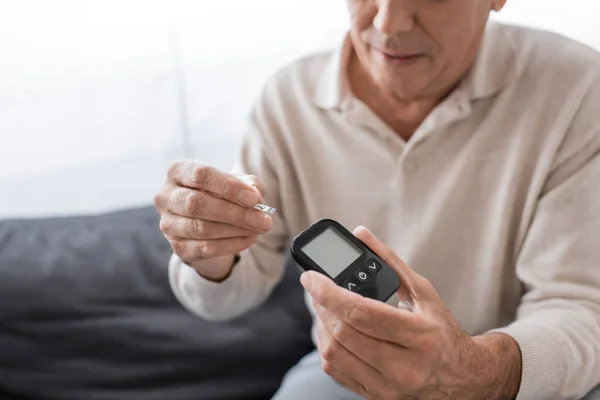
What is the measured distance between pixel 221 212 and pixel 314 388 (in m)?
0.33

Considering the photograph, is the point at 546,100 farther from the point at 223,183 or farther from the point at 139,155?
the point at 139,155

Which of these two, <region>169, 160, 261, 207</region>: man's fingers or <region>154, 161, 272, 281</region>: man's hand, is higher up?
<region>169, 160, 261, 207</region>: man's fingers

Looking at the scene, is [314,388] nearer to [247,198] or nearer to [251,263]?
[251,263]

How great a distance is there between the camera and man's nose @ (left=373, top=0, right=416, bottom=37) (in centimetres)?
81

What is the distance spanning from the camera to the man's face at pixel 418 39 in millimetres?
824

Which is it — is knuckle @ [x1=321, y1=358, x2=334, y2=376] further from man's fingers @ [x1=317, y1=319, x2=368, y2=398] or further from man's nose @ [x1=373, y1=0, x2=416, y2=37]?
man's nose @ [x1=373, y1=0, x2=416, y2=37]

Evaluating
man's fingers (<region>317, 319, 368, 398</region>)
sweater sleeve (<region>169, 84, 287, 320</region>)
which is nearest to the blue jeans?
sweater sleeve (<region>169, 84, 287, 320</region>)

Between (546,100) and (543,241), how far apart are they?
19cm

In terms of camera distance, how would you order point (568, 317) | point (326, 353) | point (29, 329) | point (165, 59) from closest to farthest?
point (326, 353)
point (568, 317)
point (29, 329)
point (165, 59)

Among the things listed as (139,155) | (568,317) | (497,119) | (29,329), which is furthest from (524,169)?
(139,155)

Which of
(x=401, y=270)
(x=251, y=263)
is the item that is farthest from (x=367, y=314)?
(x=251, y=263)

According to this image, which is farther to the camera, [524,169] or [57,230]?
[57,230]

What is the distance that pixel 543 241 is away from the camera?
2.90 ft

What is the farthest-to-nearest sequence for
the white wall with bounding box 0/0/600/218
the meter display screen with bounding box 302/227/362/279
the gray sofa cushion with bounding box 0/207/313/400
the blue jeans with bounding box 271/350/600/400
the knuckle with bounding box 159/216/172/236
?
the white wall with bounding box 0/0/600/218
the gray sofa cushion with bounding box 0/207/313/400
the blue jeans with bounding box 271/350/600/400
the knuckle with bounding box 159/216/172/236
the meter display screen with bounding box 302/227/362/279
